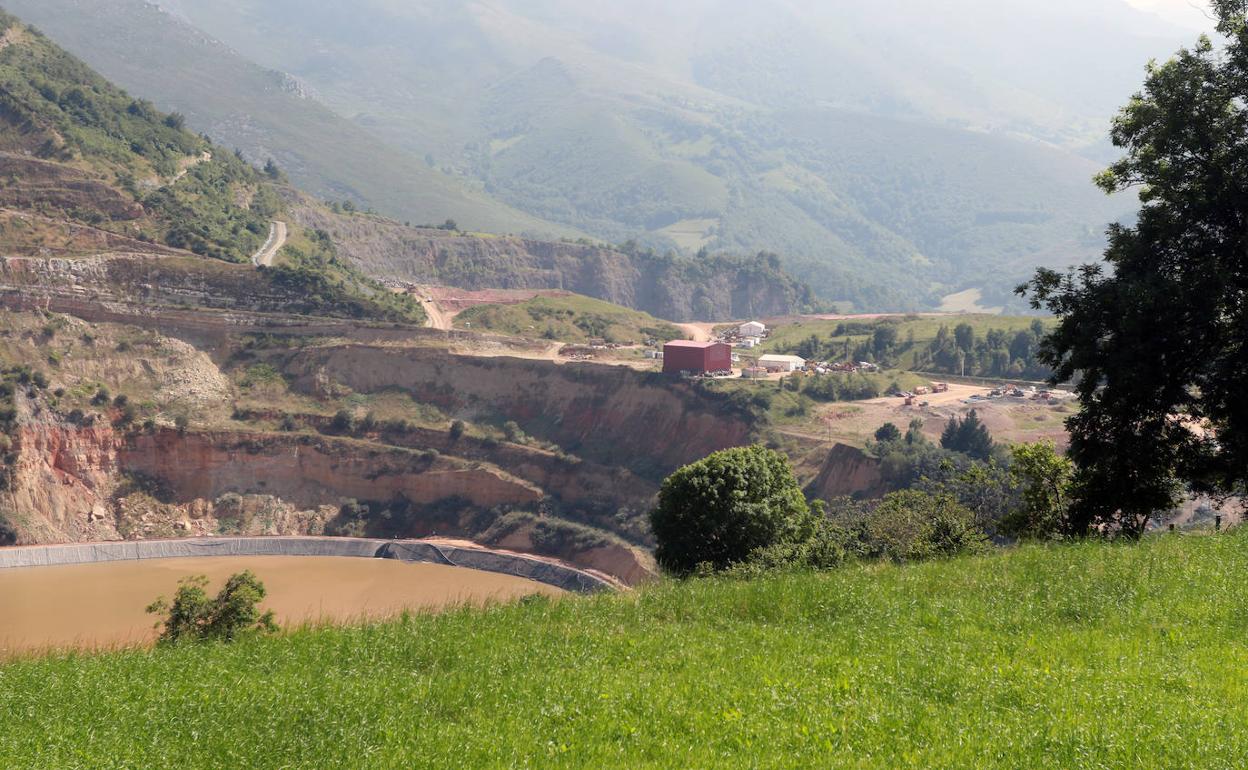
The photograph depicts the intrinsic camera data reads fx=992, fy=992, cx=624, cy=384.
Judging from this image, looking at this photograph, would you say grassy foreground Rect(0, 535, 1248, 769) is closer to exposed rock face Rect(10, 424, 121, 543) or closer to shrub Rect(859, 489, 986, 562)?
shrub Rect(859, 489, 986, 562)

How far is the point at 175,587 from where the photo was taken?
A: 53.7 metres

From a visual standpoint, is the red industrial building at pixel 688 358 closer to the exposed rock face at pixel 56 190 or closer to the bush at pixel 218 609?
the bush at pixel 218 609

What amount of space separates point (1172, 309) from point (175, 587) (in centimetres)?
5044

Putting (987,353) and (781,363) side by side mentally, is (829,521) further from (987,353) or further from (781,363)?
(987,353)

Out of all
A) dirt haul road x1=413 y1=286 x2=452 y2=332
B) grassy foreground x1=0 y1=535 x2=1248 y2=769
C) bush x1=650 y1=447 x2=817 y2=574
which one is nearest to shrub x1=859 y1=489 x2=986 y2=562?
bush x1=650 y1=447 x2=817 y2=574

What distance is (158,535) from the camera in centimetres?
6419

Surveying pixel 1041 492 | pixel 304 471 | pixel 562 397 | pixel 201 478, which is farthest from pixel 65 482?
pixel 1041 492

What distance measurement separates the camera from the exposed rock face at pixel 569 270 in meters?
121

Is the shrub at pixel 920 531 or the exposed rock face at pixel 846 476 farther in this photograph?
the exposed rock face at pixel 846 476

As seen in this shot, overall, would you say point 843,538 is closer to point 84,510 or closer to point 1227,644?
point 1227,644

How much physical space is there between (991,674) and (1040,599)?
3.19 metres

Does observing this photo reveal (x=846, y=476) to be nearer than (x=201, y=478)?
Yes

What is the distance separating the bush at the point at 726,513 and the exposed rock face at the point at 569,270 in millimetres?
87266

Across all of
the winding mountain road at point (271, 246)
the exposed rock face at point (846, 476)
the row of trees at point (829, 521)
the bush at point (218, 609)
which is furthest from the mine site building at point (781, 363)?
the bush at point (218, 609)
